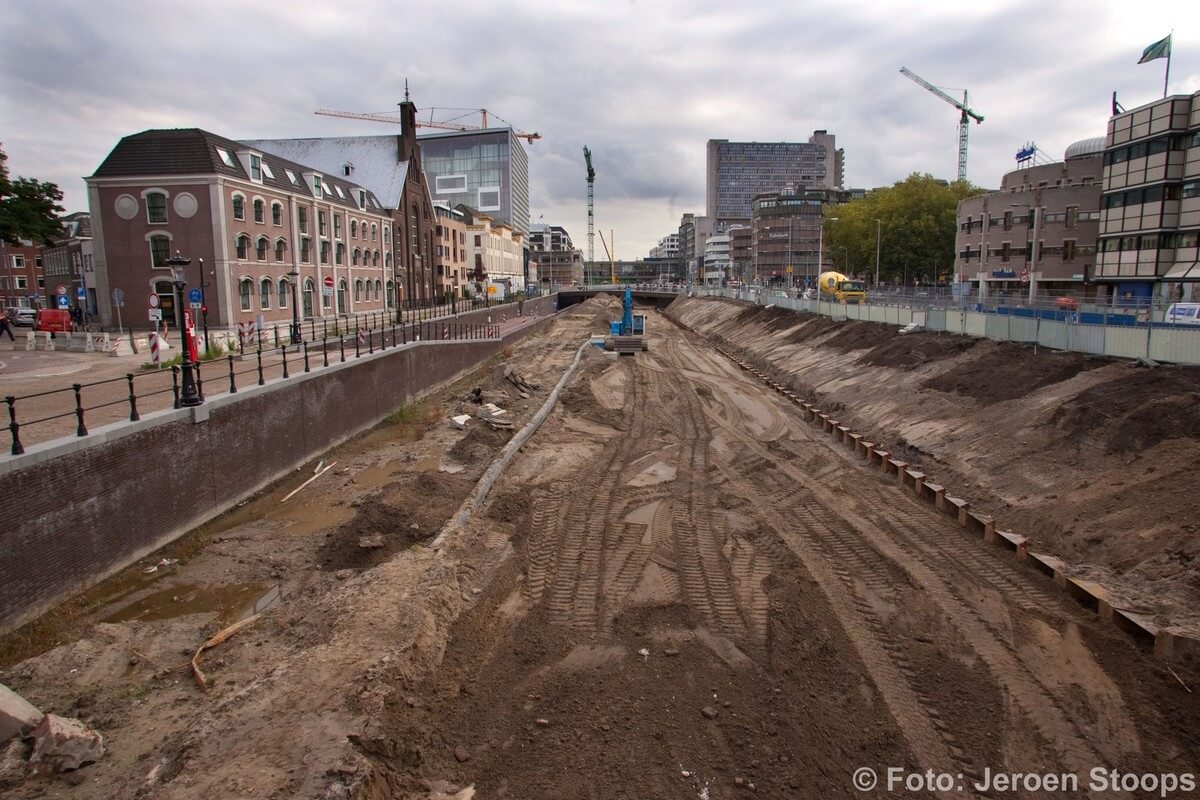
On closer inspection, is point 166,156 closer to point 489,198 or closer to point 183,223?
point 183,223

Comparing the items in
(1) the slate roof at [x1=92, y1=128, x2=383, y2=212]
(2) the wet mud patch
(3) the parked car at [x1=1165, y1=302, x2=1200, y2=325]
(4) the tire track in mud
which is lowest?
(4) the tire track in mud

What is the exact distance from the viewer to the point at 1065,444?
14078 millimetres

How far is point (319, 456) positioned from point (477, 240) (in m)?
81.2

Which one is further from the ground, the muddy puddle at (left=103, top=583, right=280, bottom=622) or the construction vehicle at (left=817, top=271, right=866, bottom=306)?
the construction vehicle at (left=817, top=271, right=866, bottom=306)

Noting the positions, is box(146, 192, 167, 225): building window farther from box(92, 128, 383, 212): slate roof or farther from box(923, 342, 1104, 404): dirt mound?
box(923, 342, 1104, 404): dirt mound

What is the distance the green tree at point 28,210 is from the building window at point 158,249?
165 inches

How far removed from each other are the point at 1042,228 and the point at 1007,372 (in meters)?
48.5

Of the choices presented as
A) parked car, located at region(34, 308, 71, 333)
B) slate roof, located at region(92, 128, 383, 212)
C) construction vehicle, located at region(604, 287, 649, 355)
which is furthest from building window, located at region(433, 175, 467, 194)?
parked car, located at region(34, 308, 71, 333)

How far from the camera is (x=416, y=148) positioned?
70.9 meters

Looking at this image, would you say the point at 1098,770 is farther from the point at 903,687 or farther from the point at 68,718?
the point at 68,718

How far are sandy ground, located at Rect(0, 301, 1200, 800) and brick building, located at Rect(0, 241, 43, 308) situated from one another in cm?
8830

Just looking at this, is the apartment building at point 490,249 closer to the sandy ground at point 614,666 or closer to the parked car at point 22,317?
the parked car at point 22,317

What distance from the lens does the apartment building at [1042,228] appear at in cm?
5688

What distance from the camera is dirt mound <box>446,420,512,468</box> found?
59.1ft
